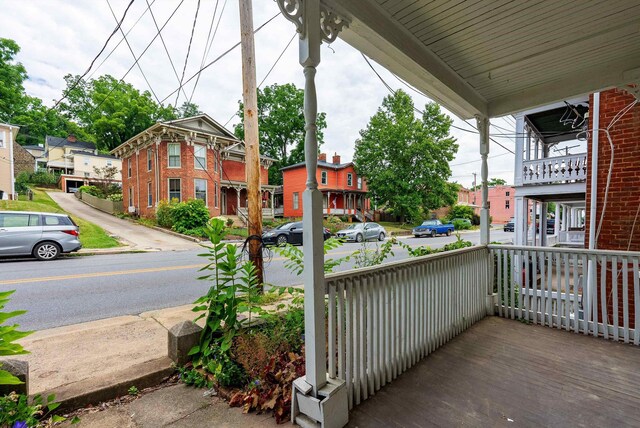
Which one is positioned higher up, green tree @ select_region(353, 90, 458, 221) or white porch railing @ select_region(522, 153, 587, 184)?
green tree @ select_region(353, 90, 458, 221)

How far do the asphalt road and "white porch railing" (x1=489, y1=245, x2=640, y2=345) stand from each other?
342 centimetres

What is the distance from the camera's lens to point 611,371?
8.58 feet

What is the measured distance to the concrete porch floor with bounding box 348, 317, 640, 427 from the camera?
2027mm

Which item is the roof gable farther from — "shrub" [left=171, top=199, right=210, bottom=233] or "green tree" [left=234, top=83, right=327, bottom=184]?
"green tree" [left=234, top=83, right=327, bottom=184]

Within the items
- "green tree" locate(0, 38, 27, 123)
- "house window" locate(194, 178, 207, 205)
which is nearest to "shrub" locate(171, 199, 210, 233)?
"house window" locate(194, 178, 207, 205)

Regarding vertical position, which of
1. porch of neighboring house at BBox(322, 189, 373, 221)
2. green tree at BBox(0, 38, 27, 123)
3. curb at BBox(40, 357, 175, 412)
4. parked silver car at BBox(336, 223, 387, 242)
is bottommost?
curb at BBox(40, 357, 175, 412)

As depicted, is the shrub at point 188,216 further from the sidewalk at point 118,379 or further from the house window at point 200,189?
the sidewalk at point 118,379

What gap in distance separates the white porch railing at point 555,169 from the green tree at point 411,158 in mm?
18293

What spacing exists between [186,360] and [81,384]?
74 centimetres

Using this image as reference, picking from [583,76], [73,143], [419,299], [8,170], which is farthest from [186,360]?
[73,143]

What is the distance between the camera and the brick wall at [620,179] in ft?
13.3

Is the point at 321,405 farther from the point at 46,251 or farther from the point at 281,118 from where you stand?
the point at 281,118

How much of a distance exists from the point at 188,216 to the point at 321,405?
622 inches

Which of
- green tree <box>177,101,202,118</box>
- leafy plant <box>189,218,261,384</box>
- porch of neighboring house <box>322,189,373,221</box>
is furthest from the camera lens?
porch of neighboring house <box>322,189,373,221</box>
